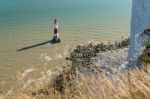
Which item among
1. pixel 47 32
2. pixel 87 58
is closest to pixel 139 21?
pixel 87 58

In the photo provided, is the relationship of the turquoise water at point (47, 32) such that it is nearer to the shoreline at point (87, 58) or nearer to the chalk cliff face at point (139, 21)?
the shoreline at point (87, 58)

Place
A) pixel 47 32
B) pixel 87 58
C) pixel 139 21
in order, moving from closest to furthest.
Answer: pixel 139 21 < pixel 87 58 < pixel 47 32

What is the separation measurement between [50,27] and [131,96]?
2191 cm

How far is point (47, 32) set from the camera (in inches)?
939

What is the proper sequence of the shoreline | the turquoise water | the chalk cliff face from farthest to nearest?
the turquoise water < the shoreline < the chalk cliff face

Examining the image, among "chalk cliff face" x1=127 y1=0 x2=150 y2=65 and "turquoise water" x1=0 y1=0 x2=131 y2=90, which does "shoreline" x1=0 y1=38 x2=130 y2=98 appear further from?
"chalk cliff face" x1=127 y1=0 x2=150 y2=65

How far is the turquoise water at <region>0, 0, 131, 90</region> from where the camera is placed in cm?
1655

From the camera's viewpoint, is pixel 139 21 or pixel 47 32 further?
pixel 47 32

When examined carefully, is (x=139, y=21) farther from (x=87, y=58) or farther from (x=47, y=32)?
(x=47, y=32)

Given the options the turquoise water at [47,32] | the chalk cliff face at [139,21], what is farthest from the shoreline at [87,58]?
the chalk cliff face at [139,21]

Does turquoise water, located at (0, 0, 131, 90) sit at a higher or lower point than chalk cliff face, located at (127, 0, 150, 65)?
lower

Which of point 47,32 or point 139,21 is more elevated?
point 139,21

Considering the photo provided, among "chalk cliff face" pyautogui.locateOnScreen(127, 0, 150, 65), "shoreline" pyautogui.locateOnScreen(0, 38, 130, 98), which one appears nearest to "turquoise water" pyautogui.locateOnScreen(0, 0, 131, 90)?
"shoreline" pyautogui.locateOnScreen(0, 38, 130, 98)

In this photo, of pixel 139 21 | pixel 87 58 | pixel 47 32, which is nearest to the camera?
pixel 139 21
